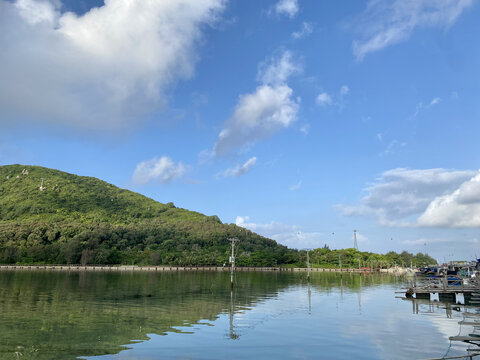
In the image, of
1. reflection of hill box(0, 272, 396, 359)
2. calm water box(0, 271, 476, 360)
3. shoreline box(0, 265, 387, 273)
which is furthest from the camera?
shoreline box(0, 265, 387, 273)

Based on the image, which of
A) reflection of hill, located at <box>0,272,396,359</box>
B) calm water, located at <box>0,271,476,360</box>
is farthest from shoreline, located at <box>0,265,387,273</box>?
calm water, located at <box>0,271,476,360</box>

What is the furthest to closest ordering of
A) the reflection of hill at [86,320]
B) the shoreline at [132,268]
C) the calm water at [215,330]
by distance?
the shoreline at [132,268]
the calm water at [215,330]
the reflection of hill at [86,320]

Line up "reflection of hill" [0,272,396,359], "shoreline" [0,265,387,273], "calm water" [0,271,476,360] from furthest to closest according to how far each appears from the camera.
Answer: "shoreline" [0,265,387,273]
"calm water" [0,271,476,360]
"reflection of hill" [0,272,396,359]

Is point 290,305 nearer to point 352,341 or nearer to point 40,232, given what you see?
point 352,341

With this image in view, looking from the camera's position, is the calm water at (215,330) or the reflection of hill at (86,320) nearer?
the reflection of hill at (86,320)

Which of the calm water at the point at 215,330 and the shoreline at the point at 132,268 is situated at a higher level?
the calm water at the point at 215,330

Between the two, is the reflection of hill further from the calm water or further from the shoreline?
the shoreline

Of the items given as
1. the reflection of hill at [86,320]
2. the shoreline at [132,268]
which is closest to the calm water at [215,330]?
the reflection of hill at [86,320]

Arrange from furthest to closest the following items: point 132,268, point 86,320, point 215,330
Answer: point 132,268, point 86,320, point 215,330

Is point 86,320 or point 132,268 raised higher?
point 86,320

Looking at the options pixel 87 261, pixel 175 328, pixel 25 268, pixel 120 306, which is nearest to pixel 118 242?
pixel 87 261

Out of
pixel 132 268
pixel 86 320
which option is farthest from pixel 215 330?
pixel 132 268

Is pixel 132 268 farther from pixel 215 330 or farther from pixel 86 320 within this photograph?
pixel 215 330

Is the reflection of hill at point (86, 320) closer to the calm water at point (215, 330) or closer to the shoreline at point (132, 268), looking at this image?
the calm water at point (215, 330)
